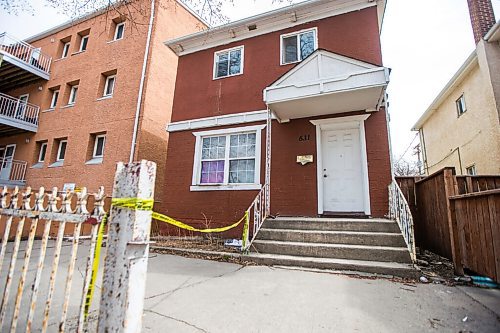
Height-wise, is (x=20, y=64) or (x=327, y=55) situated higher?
(x=20, y=64)

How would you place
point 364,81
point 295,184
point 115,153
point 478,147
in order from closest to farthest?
point 364,81
point 295,184
point 478,147
point 115,153

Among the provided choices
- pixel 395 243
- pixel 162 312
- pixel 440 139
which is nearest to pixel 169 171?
pixel 162 312

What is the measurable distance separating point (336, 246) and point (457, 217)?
2043 millimetres

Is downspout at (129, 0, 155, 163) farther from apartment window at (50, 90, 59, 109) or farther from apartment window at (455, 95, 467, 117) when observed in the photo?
apartment window at (455, 95, 467, 117)

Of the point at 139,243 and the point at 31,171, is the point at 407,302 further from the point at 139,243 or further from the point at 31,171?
the point at 31,171

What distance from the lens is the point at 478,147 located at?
9.75m

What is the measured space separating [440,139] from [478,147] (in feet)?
12.6

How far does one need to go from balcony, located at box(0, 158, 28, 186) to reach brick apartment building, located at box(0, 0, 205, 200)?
0.04 metres

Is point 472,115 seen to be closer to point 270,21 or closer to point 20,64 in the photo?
point 270,21

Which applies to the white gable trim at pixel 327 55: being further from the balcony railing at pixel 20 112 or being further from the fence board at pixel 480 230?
the balcony railing at pixel 20 112

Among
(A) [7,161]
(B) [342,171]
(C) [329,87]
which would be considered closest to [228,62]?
(C) [329,87]

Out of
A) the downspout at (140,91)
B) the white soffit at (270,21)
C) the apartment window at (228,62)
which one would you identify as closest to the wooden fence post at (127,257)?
the white soffit at (270,21)

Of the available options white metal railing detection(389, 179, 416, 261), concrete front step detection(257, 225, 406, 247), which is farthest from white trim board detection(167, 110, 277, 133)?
white metal railing detection(389, 179, 416, 261)

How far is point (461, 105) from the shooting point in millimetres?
11109
